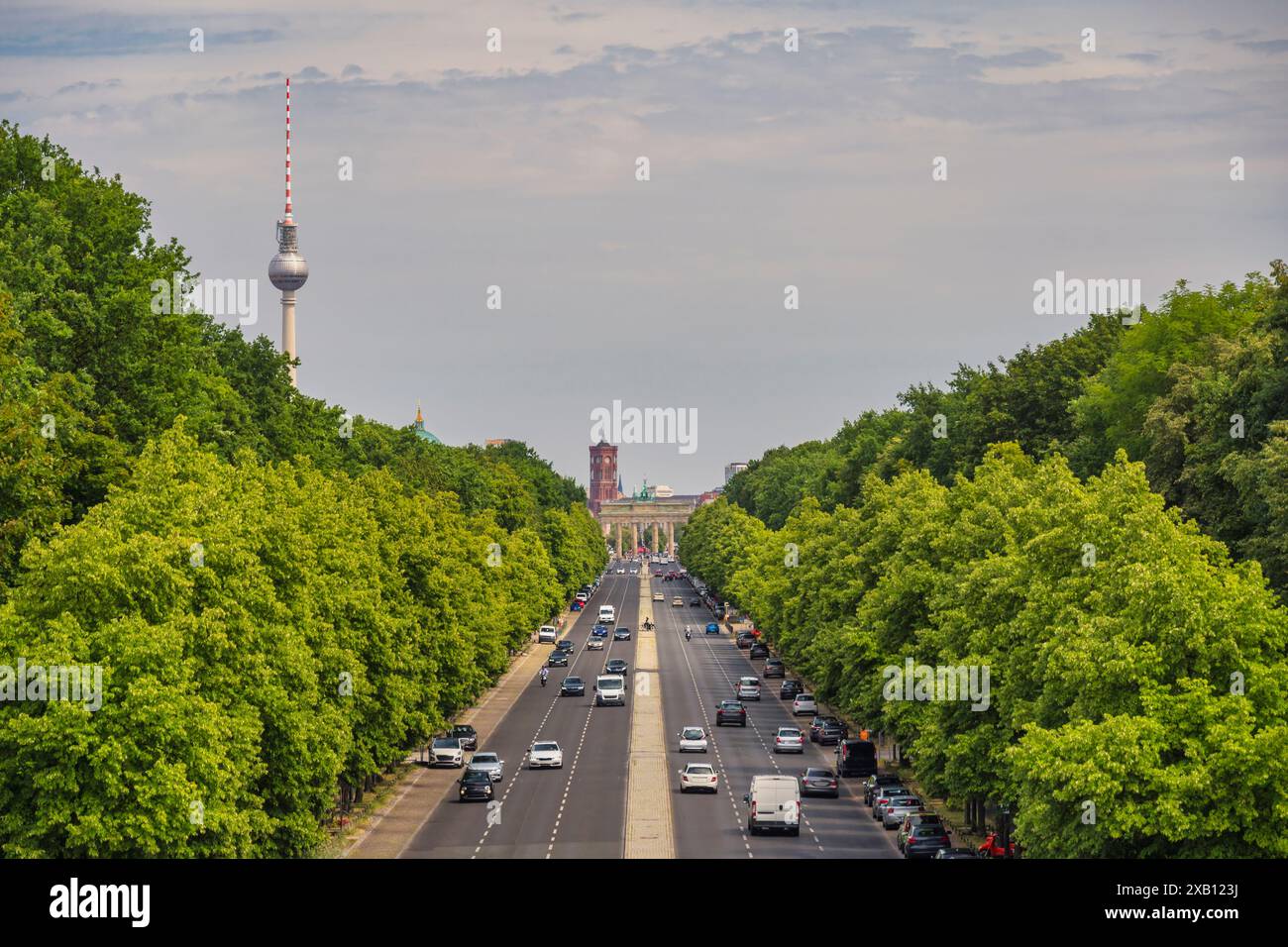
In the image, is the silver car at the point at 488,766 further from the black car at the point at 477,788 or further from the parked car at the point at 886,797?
the parked car at the point at 886,797

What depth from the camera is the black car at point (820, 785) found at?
70375mm

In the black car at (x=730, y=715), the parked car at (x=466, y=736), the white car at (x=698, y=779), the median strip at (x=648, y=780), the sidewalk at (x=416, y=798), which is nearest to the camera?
the median strip at (x=648, y=780)

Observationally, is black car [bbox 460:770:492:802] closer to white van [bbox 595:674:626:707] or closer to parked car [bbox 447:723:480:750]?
parked car [bbox 447:723:480:750]

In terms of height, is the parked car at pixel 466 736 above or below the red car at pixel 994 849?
below

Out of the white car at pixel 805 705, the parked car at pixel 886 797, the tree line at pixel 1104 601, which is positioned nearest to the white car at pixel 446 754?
the tree line at pixel 1104 601

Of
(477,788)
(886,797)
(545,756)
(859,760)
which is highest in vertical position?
(886,797)

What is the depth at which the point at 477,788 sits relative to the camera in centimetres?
6844

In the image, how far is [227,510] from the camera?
5034cm

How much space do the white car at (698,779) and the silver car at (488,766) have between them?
7.27 metres

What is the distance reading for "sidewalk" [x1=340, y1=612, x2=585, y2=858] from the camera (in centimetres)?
5816

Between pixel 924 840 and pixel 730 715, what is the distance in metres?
40.9

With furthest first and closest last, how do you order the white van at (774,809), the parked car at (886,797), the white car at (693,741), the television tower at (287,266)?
the television tower at (287,266) → the white car at (693,741) → the parked car at (886,797) → the white van at (774,809)

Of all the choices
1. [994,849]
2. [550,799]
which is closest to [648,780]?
[550,799]

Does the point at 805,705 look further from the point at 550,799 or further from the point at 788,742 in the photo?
the point at 550,799
